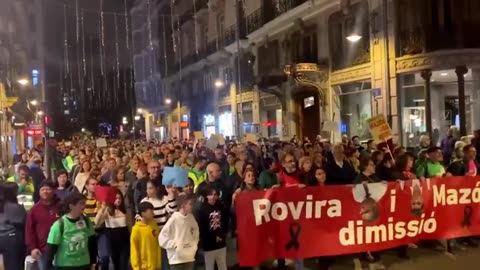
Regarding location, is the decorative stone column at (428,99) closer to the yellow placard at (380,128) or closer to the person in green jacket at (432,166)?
the yellow placard at (380,128)

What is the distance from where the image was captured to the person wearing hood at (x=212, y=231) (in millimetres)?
7785

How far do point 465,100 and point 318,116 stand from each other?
33.7ft

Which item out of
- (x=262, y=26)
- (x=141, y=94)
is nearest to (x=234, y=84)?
(x=262, y=26)

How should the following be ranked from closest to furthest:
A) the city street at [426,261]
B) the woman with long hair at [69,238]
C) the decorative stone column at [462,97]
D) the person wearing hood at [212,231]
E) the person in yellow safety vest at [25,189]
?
the woman with long hair at [69,238]
the person wearing hood at [212,231]
the city street at [426,261]
the person in yellow safety vest at [25,189]
the decorative stone column at [462,97]

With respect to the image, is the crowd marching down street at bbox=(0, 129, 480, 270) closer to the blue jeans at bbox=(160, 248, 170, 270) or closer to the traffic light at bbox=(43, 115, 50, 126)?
the blue jeans at bbox=(160, 248, 170, 270)

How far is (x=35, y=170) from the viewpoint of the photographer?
541 inches

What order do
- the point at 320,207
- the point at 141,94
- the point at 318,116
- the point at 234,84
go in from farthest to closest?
the point at 141,94 → the point at 234,84 → the point at 318,116 → the point at 320,207

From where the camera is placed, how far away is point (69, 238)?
6.76 metres

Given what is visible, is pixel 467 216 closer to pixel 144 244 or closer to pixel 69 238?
pixel 144 244

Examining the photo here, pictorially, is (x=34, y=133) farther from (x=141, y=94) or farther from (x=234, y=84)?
(x=141, y=94)

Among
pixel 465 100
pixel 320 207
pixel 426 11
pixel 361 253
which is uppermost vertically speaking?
pixel 426 11

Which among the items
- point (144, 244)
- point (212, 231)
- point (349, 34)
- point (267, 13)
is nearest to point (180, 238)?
point (144, 244)

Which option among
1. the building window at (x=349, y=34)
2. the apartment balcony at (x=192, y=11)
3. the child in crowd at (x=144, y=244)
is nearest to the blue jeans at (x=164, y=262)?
the child in crowd at (x=144, y=244)

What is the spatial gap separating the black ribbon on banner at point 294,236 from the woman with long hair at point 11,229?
3428mm
